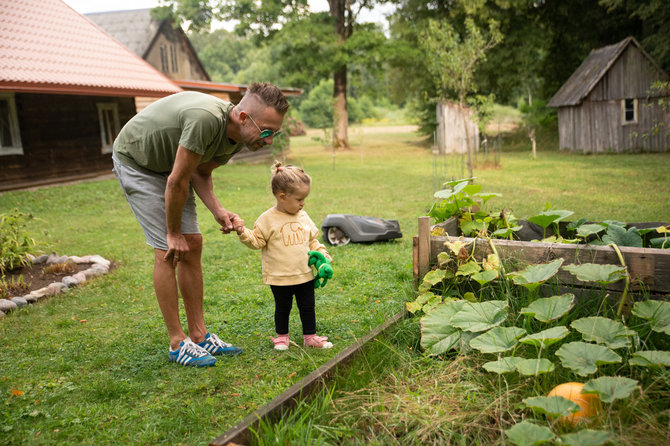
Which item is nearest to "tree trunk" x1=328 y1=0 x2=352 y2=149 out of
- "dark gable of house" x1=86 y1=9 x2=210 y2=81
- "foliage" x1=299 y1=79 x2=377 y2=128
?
"dark gable of house" x1=86 y1=9 x2=210 y2=81

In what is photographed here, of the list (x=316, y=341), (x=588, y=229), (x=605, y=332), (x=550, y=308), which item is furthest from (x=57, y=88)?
(x=605, y=332)

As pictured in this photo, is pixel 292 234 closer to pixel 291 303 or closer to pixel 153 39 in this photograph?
pixel 291 303

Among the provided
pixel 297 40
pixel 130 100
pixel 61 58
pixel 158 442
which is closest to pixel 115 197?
pixel 61 58

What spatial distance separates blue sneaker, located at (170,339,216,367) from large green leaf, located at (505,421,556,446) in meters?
1.87

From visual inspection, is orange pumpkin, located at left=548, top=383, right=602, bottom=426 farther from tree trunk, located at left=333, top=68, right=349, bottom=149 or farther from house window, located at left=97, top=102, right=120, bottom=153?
tree trunk, located at left=333, top=68, right=349, bottom=149

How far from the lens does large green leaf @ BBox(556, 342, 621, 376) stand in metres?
2.19

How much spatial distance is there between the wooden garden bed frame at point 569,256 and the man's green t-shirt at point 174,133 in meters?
1.34

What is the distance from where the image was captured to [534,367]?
7.59 feet

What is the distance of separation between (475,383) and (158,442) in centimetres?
145

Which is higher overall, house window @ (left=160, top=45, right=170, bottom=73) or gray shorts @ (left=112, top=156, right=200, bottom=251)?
house window @ (left=160, top=45, right=170, bottom=73)

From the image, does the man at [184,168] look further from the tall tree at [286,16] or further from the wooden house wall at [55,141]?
the tall tree at [286,16]

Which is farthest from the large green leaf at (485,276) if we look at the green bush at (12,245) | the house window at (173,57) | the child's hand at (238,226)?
the house window at (173,57)

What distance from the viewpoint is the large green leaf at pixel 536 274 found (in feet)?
9.15

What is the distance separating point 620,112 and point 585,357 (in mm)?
20336
